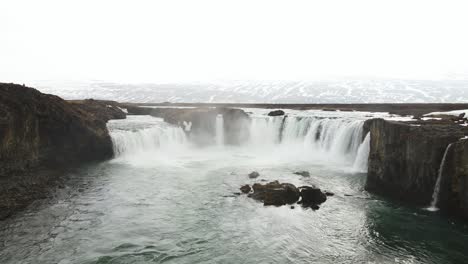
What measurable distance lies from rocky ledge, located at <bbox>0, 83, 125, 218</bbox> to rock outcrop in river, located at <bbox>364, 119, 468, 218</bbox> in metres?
22.0

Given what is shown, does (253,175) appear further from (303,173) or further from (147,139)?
(147,139)

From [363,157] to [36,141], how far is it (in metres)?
27.3

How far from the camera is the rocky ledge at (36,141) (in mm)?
20778

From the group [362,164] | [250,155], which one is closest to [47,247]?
[362,164]

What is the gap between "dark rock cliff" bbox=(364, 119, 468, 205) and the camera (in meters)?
18.0

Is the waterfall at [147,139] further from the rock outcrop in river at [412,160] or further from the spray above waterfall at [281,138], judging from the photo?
the rock outcrop in river at [412,160]

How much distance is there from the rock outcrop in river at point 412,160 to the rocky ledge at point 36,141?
22.0 meters

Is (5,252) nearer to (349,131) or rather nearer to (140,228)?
(140,228)

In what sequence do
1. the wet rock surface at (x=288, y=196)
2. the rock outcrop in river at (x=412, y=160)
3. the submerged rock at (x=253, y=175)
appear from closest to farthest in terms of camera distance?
1. the rock outcrop in river at (x=412, y=160)
2. the wet rock surface at (x=288, y=196)
3. the submerged rock at (x=253, y=175)

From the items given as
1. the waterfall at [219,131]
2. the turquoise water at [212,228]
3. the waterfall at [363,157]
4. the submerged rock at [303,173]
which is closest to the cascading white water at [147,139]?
the waterfall at [219,131]

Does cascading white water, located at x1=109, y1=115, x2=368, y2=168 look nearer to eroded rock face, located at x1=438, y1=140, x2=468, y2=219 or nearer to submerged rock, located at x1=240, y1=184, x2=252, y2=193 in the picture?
eroded rock face, located at x1=438, y1=140, x2=468, y2=219

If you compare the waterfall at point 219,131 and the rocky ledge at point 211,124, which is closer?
the rocky ledge at point 211,124

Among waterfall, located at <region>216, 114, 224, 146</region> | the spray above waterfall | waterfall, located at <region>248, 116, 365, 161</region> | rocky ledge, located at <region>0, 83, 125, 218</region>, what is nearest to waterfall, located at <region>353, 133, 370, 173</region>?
the spray above waterfall

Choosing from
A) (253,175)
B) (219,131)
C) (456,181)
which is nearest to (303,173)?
(253,175)
